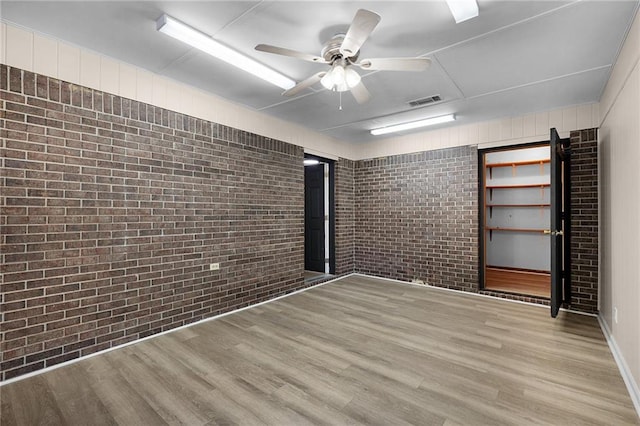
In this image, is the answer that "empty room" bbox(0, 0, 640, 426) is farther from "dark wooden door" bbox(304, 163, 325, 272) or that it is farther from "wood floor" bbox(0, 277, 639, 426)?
"dark wooden door" bbox(304, 163, 325, 272)

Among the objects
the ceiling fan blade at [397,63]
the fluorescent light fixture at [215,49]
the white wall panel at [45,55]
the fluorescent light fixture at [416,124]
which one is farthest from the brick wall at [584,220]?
the white wall panel at [45,55]

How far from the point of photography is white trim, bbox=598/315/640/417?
193 cm

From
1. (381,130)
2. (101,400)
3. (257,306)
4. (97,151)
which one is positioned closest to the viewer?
(101,400)

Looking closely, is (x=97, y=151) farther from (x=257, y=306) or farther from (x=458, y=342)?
(x=458, y=342)

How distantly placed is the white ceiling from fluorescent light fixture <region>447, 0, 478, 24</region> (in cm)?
7

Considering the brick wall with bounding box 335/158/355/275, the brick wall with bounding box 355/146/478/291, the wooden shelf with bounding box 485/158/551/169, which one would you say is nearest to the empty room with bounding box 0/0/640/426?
the brick wall with bounding box 355/146/478/291

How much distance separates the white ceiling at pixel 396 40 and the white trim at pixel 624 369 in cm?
261

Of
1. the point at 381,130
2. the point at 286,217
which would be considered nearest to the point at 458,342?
the point at 286,217

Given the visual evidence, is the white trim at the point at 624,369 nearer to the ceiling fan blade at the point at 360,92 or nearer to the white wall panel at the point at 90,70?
the ceiling fan blade at the point at 360,92

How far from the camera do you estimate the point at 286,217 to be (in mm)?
4523

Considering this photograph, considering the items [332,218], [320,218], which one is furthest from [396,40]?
[320,218]

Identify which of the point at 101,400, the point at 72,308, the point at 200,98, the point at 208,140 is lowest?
the point at 101,400

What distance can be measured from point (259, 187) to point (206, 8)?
91.9 inches

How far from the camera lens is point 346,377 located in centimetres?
225
